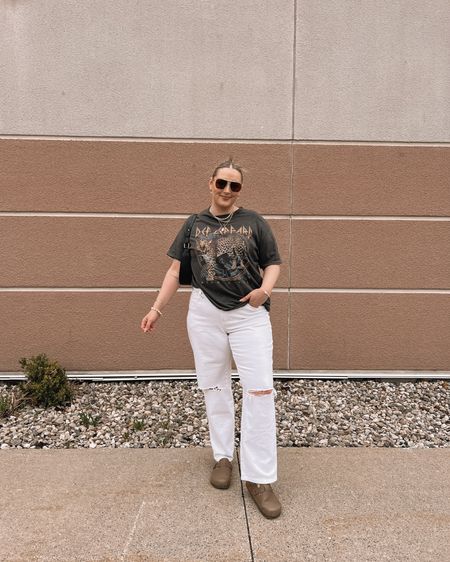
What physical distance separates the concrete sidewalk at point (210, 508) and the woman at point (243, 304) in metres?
0.23

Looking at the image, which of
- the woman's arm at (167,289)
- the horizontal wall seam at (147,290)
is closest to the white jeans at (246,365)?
the woman's arm at (167,289)

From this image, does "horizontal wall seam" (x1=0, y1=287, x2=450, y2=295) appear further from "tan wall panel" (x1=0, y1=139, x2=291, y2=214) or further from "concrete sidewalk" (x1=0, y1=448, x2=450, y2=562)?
"concrete sidewalk" (x1=0, y1=448, x2=450, y2=562)

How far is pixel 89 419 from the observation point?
3.89 metres

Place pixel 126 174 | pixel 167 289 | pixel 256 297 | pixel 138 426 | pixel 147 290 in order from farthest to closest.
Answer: pixel 147 290
pixel 126 174
pixel 138 426
pixel 167 289
pixel 256 297

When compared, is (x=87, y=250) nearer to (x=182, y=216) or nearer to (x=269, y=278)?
(x=182, y=216)

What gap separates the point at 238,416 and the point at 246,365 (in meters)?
1.42

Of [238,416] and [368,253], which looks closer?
[238,416]

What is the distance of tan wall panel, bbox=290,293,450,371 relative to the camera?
15.1 ft

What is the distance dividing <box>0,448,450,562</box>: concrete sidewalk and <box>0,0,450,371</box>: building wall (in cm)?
139

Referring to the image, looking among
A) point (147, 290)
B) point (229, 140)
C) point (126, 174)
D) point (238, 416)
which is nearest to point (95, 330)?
point (147, 290)

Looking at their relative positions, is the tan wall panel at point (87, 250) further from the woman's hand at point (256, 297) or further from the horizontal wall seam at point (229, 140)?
the woman's hand at point (256, 297)

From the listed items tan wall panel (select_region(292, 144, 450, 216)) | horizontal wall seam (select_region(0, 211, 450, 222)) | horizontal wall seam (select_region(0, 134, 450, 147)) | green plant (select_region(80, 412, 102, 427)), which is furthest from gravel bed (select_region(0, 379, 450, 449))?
horizontal wall seam (select_region(0, 134, 450, 147))

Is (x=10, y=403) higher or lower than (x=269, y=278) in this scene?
lower

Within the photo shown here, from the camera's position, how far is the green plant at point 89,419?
12.3 ft
